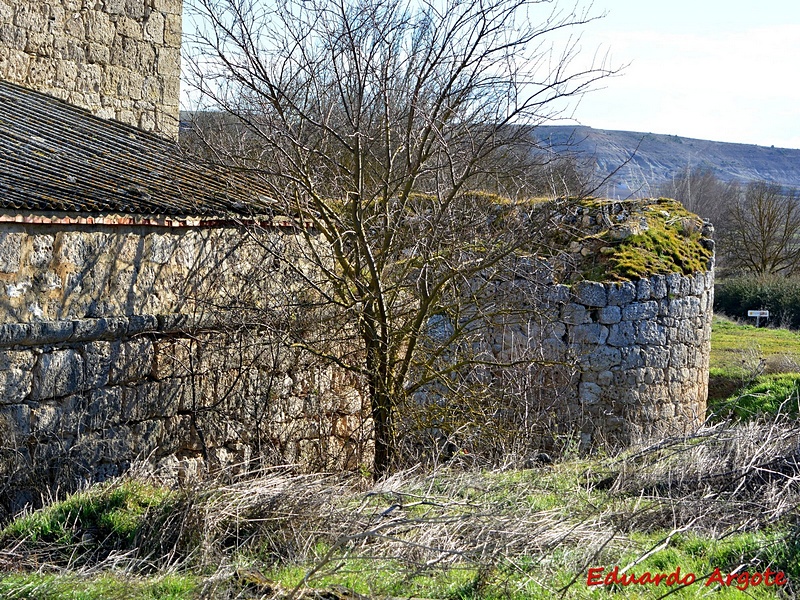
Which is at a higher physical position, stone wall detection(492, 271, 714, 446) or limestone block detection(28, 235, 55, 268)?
limestone block detection(28, 235, 55, 268)

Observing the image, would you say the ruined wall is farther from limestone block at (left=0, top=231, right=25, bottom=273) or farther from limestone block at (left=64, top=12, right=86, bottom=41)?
limestone block at (left=64, top=12, right=86, bottom=41)

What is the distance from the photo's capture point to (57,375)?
647cm

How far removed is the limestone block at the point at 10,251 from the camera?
5.99m

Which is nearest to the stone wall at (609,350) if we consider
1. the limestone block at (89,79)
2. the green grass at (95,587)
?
the limestone block at (89,79)

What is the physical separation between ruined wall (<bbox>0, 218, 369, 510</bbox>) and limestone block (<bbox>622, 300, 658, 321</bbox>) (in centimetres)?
420

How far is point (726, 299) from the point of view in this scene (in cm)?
2769

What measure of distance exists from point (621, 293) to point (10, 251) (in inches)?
298

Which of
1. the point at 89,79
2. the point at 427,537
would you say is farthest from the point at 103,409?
the point at 89,79

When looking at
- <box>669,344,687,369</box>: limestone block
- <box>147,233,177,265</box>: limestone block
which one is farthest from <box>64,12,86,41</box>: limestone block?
<box>669,344,687,369</box>: limestone block

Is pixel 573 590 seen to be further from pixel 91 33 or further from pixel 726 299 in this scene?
pixel 726 299

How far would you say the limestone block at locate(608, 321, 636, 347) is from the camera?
36.1 ft

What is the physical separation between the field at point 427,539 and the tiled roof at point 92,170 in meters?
2.31

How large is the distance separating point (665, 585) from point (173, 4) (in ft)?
30.8

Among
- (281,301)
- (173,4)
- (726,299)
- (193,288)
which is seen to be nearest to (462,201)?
(281,301)
